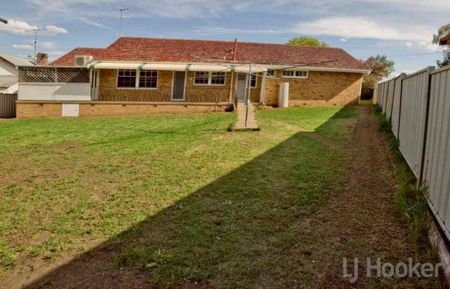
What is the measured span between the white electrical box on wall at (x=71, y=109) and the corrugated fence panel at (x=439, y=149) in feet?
70.8

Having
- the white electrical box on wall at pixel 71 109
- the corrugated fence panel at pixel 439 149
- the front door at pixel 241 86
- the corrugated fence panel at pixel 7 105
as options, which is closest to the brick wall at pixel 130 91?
the white electrical box on wall at pixel 71 109

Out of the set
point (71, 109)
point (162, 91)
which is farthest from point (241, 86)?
point (71, 109)

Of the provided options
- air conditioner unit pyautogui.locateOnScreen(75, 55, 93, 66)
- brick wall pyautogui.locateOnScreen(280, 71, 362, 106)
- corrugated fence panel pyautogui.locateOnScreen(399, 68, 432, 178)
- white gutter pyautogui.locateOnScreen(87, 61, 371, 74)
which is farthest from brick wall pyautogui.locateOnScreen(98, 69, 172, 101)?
corrugated fence panel pyautogui.locateOnScreen(399, 68, 432, 178)

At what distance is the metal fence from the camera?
14.1 ft

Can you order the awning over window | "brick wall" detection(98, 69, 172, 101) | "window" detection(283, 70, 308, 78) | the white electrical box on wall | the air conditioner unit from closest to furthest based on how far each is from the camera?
1. the white electrical box on wall
2. the awning over window
3. the air conditioner unit
4. "brick wall" detection(98, 69, 172, 101)
5. "window" detection(283, 70, 308, 78)

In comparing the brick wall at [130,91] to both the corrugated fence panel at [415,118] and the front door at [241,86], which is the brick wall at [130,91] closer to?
the front door at [241,86]

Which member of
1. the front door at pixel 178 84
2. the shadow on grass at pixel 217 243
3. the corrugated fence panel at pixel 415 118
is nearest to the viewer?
the shadow on grass at pixel 217 243

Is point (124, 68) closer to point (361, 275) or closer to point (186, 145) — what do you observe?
point (186, 145)

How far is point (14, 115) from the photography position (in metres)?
25.7

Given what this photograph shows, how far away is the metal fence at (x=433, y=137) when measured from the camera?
4.31 m

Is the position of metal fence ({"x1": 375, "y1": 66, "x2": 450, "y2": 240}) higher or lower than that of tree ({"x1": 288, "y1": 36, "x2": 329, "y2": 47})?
lower

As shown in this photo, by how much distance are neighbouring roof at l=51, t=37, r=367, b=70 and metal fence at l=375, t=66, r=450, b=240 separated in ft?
63.0

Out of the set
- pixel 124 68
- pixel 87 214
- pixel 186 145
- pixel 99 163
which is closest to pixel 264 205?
Result: pixel 87 214

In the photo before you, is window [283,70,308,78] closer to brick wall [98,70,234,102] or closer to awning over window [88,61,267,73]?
awning over window [88,61,267,73]
